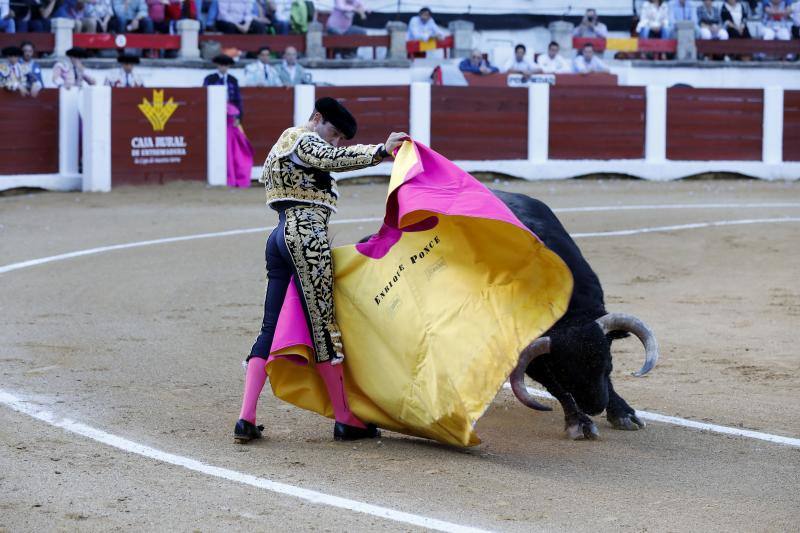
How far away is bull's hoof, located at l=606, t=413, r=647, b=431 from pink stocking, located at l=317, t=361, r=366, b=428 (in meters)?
1.01

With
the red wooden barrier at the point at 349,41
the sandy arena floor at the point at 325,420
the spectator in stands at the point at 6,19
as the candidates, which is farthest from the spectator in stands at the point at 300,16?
the sandy arena floor at the point at 325,420

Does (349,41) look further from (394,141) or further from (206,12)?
(394,141)

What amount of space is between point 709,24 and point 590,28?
2.17 metres

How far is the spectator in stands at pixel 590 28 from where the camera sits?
21.8 metres

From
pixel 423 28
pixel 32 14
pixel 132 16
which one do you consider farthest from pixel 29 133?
pixel 423 28

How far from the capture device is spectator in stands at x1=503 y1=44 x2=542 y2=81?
19.0m

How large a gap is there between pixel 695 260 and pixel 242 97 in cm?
679

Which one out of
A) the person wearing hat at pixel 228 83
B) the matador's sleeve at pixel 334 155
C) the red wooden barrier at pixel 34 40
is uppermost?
the red wooden barrier at pixel 34 40

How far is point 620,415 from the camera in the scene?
5.10m

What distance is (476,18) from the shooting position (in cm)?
2291

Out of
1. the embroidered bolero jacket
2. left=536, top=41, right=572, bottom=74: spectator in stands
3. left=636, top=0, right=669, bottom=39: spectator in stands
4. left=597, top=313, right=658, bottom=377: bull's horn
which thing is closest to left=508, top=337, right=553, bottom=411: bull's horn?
left=597, top=313, right=658, bottom=377: bull's horn

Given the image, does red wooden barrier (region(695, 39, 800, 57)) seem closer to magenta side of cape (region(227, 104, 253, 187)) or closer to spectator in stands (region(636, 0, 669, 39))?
spectator in stands (region(636, 0, 669, 39))

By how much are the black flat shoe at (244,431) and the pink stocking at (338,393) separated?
31 cm

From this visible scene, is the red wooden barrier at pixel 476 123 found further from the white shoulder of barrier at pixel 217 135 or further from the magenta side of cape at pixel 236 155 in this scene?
the white shoulder of barrier at pixel 217 135
